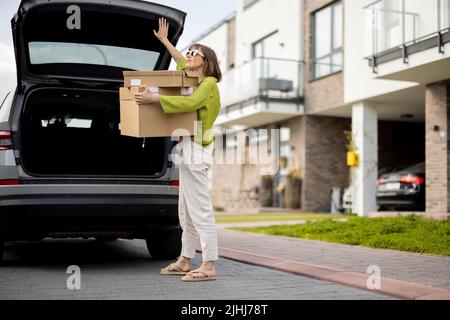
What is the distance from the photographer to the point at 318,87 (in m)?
19.6

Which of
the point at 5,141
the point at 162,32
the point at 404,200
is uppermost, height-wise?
the point at 162,32

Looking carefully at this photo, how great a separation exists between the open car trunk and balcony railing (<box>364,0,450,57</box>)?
7.52 meters

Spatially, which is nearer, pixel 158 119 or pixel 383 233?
pixel 158 119

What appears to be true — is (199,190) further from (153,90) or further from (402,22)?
(402,22)

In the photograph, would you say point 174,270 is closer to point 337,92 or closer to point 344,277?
point 344,277

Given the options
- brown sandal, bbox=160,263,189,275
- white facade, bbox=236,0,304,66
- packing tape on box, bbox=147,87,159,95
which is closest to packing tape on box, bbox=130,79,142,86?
packing tape on box, bbox=147,87,159,95

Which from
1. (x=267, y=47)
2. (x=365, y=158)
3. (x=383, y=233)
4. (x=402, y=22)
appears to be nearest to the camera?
(x=383, y=233)

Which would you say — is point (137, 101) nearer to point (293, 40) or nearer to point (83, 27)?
point (83, 27)

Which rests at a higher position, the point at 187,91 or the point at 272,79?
the point at 272,79

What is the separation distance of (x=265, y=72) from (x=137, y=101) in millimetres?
15364

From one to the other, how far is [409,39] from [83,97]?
28.4 ft

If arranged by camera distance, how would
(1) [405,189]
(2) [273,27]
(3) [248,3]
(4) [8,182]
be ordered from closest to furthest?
(4) [8,182], (1) [405,189], (2) [273,27], (3) [248,3]

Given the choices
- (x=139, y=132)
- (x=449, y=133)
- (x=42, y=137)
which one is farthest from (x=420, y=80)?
(x=139, y=132)

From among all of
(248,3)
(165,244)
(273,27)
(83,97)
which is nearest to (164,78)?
(83,97)
